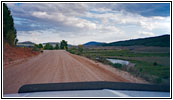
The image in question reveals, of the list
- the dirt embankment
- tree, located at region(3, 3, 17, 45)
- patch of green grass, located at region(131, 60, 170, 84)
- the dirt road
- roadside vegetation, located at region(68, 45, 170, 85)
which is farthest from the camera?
tree, located at region(3, 3, 17, 45)

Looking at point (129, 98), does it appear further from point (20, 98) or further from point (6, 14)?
point (6, 14)

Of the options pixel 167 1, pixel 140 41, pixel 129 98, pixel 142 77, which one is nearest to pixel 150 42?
pixel 140 41

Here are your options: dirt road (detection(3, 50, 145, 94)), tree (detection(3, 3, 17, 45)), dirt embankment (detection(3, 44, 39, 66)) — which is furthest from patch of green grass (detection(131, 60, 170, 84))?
tree (detection(3, 3, 17, 45))

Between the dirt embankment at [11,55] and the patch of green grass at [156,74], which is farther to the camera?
the dirt embankment at [11,55]

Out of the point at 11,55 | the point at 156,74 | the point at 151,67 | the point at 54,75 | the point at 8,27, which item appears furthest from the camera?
the point at 8,27

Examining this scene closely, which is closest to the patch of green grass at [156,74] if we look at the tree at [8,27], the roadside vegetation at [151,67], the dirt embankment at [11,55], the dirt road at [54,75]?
the roadside vegetation at [151,67]

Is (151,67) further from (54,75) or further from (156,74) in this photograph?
(54,75)

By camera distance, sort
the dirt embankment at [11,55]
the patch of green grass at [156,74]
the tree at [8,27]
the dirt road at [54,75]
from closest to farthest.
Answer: the dirt road at [54,75] < the patch of green grass at [156,74] < the dirt embankment at [11,55] < the tree at [8,27]

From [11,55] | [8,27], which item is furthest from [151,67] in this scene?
[8,27]

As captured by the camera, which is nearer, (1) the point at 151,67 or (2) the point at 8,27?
(1) the point at 151,67

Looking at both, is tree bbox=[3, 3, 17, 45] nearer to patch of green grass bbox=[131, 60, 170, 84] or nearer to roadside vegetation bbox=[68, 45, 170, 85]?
roadside vegetation bbox=[68, 45, 170, 85]

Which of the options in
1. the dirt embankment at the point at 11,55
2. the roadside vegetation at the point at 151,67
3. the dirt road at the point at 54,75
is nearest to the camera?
the dirt road at the point at 54,75

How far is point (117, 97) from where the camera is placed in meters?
4.48

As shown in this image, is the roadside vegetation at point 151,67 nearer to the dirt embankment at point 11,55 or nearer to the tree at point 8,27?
the dirt embankment at point 11,55
